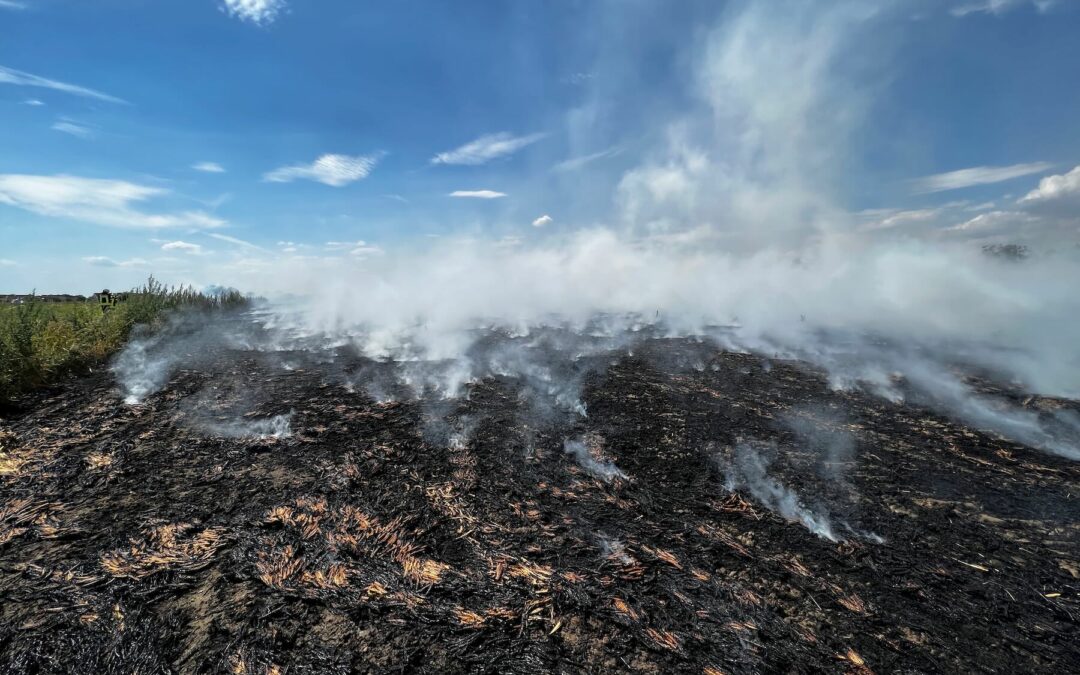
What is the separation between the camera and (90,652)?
2.88 m

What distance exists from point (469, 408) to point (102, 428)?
223 inches

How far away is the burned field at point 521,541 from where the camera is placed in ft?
9.87

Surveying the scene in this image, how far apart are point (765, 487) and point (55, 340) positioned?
14.7 m

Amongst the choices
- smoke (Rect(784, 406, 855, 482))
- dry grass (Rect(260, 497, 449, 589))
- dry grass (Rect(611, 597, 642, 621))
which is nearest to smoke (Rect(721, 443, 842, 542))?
smoke (Rect(784, 406, 855, 482))

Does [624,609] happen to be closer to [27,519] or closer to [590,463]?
[590,463]

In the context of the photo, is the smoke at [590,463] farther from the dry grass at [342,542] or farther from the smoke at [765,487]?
the dry grass at [342,542]

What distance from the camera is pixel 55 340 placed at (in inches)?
363

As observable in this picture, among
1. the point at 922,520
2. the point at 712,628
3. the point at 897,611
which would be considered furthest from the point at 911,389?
the point at 712,628

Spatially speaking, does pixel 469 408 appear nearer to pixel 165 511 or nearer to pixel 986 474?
pixel 165 511

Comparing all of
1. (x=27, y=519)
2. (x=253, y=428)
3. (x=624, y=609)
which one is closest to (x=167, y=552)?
(x=27, y=519)

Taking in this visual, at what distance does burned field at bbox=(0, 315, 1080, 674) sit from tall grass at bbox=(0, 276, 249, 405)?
39.0 inches

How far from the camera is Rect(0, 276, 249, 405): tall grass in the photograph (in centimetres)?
782

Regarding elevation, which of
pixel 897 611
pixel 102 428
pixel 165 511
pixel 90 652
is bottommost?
pixel 897 611

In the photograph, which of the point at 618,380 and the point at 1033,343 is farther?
the point at 1033,343
